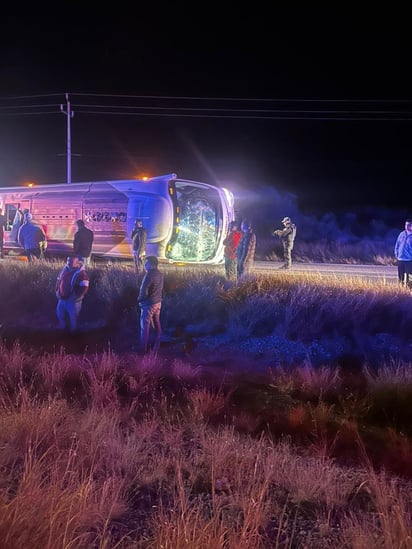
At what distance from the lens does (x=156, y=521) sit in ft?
11.5

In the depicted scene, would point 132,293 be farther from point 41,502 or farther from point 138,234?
point 41,502

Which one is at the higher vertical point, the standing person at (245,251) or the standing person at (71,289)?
the standing person at (245,251)

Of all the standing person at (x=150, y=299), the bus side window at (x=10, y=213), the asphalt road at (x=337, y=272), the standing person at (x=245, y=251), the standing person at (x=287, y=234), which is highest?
the bus side window at (x=10, y=213)

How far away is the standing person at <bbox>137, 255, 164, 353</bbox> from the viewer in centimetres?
916

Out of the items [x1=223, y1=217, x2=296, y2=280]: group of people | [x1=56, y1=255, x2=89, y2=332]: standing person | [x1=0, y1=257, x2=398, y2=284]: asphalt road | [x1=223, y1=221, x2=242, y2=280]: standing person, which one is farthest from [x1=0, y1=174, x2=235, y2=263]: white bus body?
[x1=56, y1=255, x2=89, y2=332]: standing person

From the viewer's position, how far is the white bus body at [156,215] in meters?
17.4

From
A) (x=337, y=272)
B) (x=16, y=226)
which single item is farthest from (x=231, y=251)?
(x=16, y=226)

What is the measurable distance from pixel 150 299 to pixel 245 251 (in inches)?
179

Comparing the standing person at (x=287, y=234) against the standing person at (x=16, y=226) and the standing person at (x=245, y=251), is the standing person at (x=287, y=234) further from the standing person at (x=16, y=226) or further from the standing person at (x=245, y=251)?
the standing person at (x=16, y=226)

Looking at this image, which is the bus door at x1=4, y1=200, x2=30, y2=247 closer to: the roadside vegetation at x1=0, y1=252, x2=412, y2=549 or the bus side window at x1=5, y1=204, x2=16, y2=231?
the bus side window at x1=5, y1=204, x2=16, y2=231

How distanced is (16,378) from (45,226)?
13.7 metres

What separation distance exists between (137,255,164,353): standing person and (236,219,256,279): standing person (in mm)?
3812

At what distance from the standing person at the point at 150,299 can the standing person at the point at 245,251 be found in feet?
12.5

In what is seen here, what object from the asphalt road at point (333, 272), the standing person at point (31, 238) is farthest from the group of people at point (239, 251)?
the standing person at point (31, 238)
